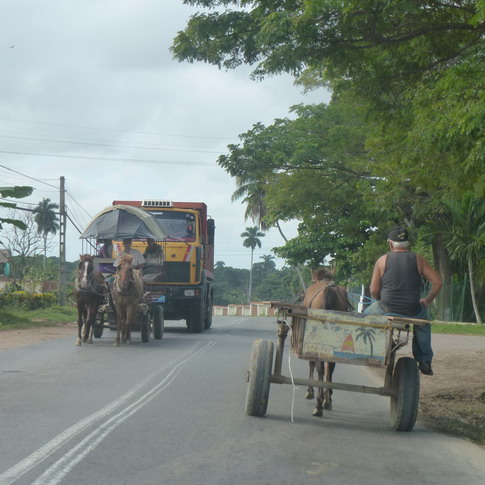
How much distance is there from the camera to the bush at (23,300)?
3431 centimetres

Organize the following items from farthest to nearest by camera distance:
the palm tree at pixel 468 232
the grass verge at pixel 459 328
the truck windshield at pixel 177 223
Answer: the palm tree at pixel 468 232 → the grass verge at pixel 459 328 → the truck windshield at pixel 177 223

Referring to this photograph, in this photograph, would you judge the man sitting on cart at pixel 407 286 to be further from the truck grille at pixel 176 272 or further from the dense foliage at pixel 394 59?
the truck grille at pixel 176 272

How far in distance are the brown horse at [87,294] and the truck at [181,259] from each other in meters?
3.30

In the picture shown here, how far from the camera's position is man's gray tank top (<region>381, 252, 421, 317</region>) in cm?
904

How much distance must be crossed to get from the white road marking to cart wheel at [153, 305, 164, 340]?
394 inches

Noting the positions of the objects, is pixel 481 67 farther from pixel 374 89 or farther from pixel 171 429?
pixel 171 429

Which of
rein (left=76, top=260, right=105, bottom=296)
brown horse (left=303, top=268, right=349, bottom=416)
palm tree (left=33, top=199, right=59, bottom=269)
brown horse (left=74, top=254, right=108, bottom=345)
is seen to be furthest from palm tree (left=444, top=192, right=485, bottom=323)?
palm tree (left=33, top=199, right=59, bottom=269)

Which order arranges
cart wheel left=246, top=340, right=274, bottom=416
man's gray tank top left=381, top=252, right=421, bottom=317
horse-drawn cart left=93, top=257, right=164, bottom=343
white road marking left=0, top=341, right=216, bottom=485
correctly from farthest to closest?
horse-drawn cart left=93, top=257, right=164, bottom=343 → man's gray tank top left=381, top=252, right=421, bottom=317 → cart wheel left=246, top=340, right=274, bottom=416 → white road marking left=0, top=341, right=216, bottom=485

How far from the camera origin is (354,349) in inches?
334

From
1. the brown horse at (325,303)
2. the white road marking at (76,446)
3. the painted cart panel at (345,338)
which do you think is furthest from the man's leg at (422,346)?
the white road marking at (76,446)

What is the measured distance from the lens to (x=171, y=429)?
8.05 meters

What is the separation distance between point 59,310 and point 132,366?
22863 mm

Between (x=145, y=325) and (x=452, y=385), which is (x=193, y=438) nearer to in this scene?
(x=452, y=385)

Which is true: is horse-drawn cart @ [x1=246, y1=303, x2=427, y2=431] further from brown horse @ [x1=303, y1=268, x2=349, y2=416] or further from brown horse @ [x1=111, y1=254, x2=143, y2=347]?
brown horse @ [x1=111, y1=254, x2=143, y2=347]
